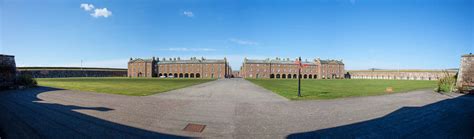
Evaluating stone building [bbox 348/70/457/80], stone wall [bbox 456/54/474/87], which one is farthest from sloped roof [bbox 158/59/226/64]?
stone wall [bbox 456/54/474/87]

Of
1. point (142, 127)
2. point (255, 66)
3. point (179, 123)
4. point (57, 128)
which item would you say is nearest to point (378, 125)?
point (179, 123)

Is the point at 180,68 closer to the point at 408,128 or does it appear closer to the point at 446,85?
the point at 446,85

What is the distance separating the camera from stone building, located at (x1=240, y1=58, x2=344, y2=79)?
338 feet

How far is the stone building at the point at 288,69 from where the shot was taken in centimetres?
10306

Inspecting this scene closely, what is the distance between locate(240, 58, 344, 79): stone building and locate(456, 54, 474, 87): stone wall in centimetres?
8506

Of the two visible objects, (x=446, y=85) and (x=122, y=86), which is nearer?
(x=446, y=85)

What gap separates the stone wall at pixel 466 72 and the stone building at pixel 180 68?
88.1 meters

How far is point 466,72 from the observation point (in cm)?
1742

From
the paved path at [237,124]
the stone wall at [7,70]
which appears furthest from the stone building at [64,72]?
the paved path at [237,124]

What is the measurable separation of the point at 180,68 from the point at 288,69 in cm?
6027

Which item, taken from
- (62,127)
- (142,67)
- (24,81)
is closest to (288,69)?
(142,67)

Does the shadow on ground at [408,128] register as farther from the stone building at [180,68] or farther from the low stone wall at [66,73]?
the low stone wall at [66,73]

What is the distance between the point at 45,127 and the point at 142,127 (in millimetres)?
2758

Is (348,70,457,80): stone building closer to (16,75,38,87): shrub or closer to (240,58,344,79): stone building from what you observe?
(240,58,344,79): stone building
